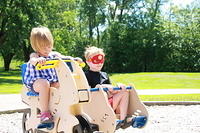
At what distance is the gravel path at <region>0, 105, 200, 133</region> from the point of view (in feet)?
22.0

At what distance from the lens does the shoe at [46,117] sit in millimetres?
4766

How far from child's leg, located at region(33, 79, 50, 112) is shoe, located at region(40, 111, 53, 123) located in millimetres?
54

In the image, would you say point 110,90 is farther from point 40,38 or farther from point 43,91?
point 40,38

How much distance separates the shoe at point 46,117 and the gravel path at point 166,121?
2.03 m

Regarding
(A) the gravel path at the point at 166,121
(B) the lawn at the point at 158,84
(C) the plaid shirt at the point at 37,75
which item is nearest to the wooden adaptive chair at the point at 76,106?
(C) the plaid shirt at the point at 37,75

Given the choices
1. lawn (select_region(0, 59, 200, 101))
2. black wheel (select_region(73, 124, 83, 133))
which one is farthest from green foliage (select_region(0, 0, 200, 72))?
black wheel (select_region(73, 124, 83, 133))

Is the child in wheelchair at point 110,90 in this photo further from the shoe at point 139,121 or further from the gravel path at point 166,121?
the gravel path at point 166,121

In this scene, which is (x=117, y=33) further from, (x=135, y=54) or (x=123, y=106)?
(x=123, y=106)

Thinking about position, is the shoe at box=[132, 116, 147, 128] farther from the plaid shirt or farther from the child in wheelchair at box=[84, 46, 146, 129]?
the plaid shirt

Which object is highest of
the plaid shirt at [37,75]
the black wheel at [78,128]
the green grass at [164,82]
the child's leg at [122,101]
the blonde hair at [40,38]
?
the blonde hair at [40,38]

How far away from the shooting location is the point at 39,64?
4.68 meters

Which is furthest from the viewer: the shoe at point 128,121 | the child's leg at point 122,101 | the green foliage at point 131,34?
the green foliage at point 131,34

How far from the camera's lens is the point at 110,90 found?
4953 mm

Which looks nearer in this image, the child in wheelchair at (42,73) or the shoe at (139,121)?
the child in wheelchair at (42,73)
